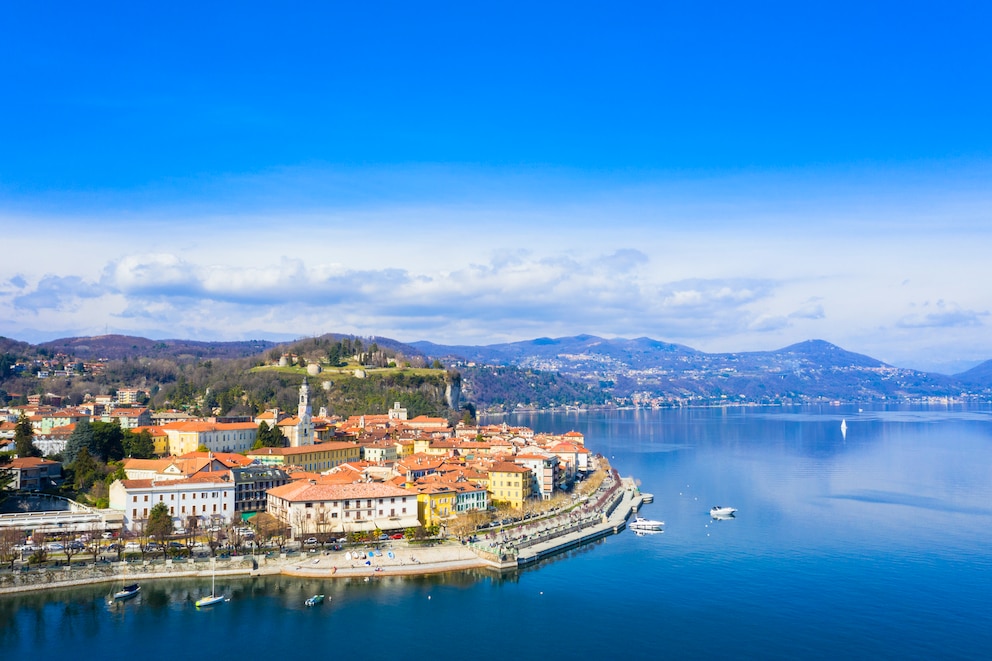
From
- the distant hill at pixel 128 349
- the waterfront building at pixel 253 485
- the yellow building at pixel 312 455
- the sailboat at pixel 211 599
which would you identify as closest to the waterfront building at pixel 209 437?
the yellow building at pixel 312 455

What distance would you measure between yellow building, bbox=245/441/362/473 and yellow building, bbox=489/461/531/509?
8476mm

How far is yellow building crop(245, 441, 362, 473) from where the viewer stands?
35188mm

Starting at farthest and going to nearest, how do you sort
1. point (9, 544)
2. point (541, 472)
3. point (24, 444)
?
point (541, 472), point (24, 444), point (9, 544)

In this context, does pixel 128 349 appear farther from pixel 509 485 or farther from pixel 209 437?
pixel 509 485

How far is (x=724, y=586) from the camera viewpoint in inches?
A: 894

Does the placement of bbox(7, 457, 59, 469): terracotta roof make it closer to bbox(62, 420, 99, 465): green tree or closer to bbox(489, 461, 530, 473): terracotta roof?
bbox(62, 420, 99, 465): green tree

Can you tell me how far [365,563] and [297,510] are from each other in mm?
3988

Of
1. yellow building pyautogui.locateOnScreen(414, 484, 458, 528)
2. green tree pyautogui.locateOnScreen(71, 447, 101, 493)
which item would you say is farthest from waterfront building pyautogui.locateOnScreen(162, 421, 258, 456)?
yellow building pyautogui.locateOnScreen(414, 484, 458, 528)

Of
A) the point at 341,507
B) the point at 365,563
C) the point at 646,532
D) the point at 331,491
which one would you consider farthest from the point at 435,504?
the point at 646,532

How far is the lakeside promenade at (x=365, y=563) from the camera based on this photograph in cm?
2181

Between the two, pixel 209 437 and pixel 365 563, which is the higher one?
pixel 209 437

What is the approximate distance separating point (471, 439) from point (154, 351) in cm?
10164

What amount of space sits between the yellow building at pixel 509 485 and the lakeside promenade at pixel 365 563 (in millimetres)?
3635

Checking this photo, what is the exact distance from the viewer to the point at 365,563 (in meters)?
23.5
